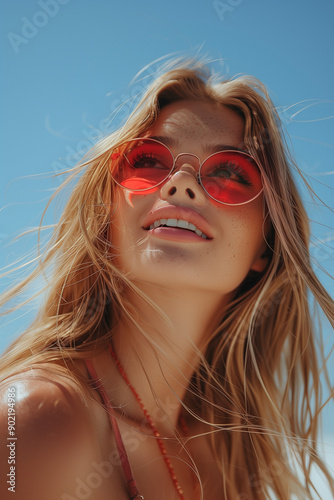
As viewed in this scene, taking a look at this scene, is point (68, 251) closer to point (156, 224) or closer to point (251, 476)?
point (156, 224)

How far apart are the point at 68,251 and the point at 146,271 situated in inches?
15.2

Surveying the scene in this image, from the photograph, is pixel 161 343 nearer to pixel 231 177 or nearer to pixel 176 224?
pixel 176 224

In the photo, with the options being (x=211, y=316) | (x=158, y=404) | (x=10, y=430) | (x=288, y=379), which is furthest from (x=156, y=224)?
(x=288, y=379)

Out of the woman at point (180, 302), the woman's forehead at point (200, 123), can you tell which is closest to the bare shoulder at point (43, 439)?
the woman at point (180, 302)

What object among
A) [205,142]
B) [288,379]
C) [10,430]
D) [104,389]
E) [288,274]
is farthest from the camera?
[288,379]

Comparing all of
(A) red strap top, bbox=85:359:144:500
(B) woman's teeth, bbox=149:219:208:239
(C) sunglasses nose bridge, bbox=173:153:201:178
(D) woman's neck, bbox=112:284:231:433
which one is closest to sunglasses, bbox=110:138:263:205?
(C) sunglasses nose bridge, bbox=173:153:201:178

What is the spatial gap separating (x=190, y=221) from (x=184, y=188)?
0.12 m

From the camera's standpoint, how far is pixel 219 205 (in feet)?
6.29

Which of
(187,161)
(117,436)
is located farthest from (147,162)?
(117,436)

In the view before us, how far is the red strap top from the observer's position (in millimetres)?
1602

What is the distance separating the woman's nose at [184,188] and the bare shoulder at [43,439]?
2.42 ft

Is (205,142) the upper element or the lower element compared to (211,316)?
upper

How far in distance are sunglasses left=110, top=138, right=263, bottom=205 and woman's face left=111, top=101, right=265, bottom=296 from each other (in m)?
0.03

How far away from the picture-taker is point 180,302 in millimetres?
1977
